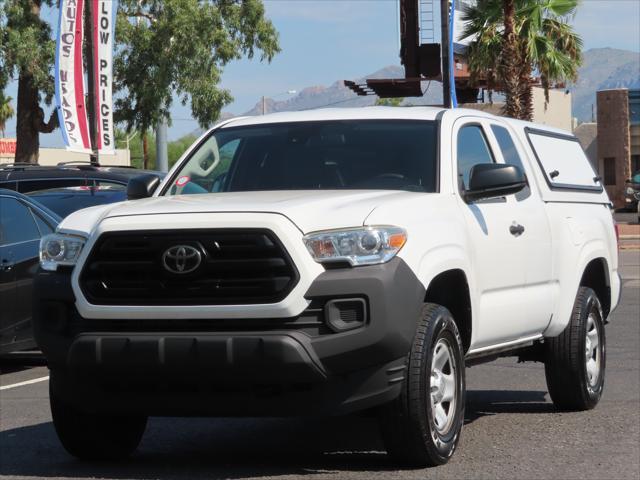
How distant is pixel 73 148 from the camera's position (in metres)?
25.5

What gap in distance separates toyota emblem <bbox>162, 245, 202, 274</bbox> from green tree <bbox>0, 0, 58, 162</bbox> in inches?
1244

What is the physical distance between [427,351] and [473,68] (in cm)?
3142

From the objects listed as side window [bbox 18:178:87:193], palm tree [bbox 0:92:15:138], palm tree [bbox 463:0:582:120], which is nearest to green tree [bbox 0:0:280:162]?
palm tree [bbox 463:0:582:120]

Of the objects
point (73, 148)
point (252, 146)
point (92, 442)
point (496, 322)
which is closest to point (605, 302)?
point (496, 322)

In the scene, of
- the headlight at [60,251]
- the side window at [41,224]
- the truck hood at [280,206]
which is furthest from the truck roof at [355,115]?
the side window at [41,224]

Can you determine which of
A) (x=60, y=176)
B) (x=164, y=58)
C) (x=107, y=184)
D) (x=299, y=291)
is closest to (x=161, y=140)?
(x=164, y=58)

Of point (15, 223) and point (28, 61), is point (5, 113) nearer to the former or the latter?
point (28, 61)

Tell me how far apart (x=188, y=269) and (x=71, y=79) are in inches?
833

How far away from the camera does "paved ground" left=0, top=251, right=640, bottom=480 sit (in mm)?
6785

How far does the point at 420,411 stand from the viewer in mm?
6414

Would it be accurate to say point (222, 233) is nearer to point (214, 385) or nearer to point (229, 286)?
point (229, 286)

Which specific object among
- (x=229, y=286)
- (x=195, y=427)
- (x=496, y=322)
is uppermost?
(x=229, y=286)

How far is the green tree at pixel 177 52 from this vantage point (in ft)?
128

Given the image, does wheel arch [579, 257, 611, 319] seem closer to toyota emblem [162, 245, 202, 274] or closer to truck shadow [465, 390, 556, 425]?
truck shadow [465, 390, 556, 425]
